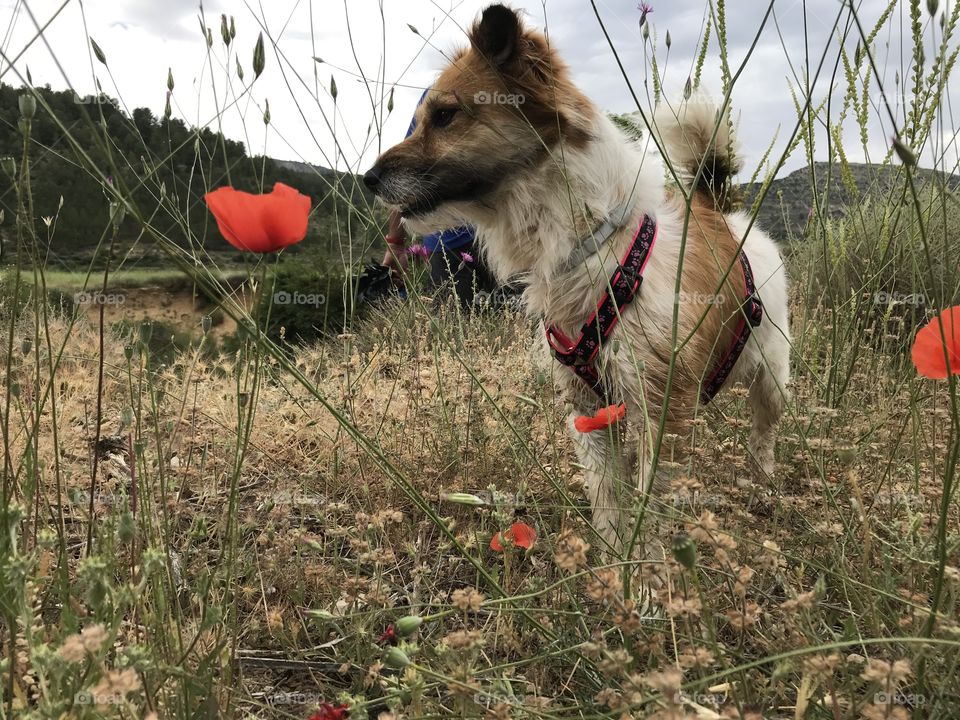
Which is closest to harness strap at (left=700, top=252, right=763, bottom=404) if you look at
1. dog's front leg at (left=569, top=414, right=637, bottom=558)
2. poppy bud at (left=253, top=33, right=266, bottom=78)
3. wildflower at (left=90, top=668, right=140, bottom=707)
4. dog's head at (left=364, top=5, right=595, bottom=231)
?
dog's front leg at (left=569, top=414, right=637, bottom=558)

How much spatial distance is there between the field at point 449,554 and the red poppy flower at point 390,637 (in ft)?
0.04

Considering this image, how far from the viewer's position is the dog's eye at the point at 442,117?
2.87 m

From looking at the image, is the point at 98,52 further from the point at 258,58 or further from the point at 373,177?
the point at 373,177

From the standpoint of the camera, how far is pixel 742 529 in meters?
2.01

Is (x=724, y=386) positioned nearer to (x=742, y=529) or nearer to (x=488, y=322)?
(x=742, y=529)

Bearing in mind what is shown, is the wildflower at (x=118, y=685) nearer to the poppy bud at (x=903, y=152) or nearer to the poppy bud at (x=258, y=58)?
the poppy bud at (x=903, y=152)

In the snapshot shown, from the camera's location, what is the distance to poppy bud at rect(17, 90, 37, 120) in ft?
4.25

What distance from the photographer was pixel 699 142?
3.28 metres

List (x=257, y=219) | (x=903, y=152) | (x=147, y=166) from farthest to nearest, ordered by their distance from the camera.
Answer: (x=147, y=166), (x=257, y=219), (x=903, y=152)

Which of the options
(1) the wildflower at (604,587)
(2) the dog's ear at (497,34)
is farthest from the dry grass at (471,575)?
(2) the dog's ear at (497,34)

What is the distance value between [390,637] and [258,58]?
56.1 inches

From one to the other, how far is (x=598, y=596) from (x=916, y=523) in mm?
866

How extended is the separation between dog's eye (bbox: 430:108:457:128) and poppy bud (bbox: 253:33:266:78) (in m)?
1.20

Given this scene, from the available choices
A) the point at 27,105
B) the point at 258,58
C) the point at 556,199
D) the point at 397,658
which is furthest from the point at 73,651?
the point at 556,199
